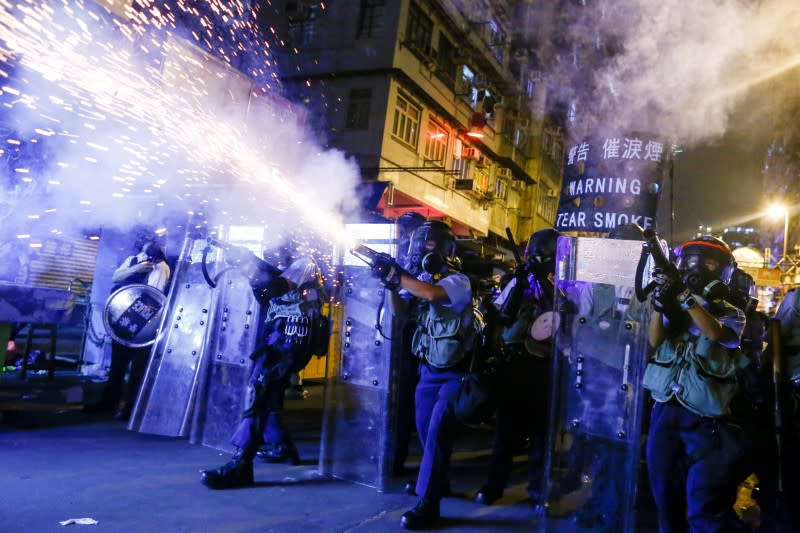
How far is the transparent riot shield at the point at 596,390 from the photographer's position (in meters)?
4.09

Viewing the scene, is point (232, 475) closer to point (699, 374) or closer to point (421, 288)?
point (421, 288)

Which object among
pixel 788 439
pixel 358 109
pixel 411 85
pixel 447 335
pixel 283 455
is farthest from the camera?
pixel 411 85

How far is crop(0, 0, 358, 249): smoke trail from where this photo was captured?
7.61 m

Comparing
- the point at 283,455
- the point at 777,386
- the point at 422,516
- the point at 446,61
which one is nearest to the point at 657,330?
the point at 777,386

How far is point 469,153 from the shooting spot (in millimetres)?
26078

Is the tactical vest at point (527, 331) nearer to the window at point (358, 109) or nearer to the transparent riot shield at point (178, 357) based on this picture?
the transparent riot shield at point (178, 357)

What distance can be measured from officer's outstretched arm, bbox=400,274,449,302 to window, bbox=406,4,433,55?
57.6 ft

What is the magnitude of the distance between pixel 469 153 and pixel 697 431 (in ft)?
77.0

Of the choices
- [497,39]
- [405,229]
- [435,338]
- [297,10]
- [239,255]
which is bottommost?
[435,338]

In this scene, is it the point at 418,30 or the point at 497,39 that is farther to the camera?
the point at 497,39

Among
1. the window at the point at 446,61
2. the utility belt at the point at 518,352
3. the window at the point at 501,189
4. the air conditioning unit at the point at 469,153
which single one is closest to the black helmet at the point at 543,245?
the utility belt at the point at 518,352

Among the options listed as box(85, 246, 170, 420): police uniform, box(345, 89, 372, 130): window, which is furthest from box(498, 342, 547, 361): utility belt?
box(345, 89, 372, 130): window

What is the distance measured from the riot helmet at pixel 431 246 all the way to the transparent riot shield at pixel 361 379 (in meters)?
0.64

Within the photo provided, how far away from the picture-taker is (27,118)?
Answer: 906 centimetres
